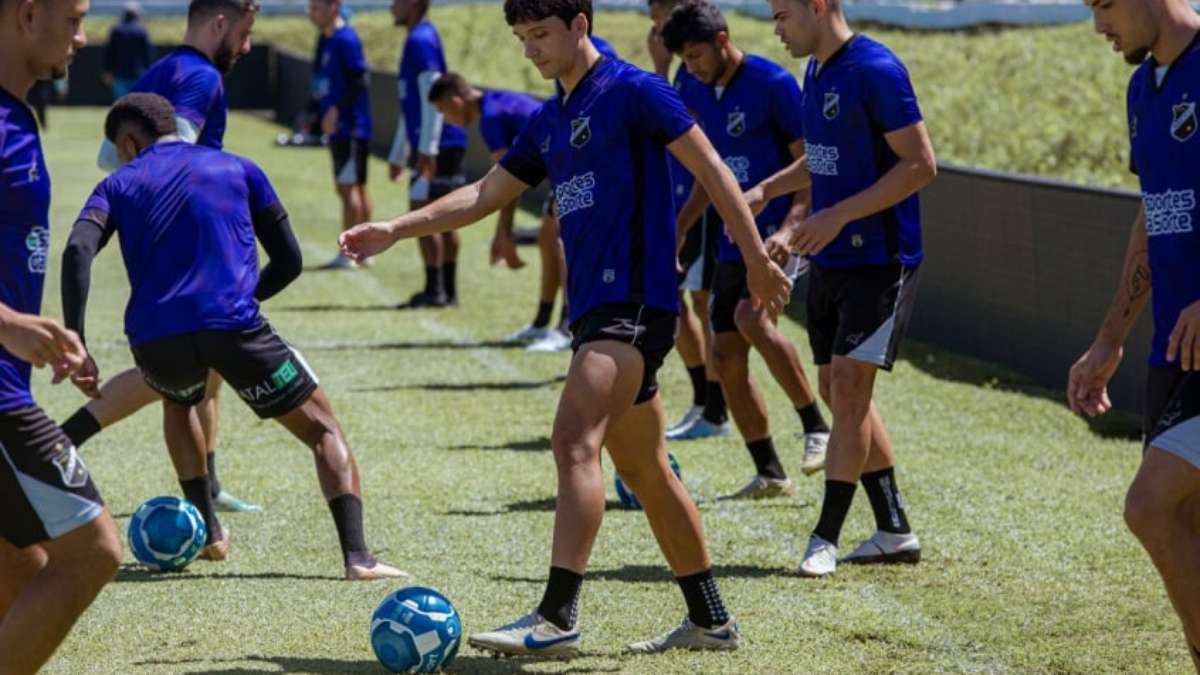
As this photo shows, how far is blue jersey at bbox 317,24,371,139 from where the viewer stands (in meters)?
18.8

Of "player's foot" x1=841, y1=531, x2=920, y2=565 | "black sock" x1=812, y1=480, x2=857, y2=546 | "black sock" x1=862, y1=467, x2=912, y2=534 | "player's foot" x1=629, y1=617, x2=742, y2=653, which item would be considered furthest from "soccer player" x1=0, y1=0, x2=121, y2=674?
"black sock" x1=862, y1=467, x2=912, y2=534

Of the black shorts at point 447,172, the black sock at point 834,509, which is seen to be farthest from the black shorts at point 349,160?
the black sock at point 834,509

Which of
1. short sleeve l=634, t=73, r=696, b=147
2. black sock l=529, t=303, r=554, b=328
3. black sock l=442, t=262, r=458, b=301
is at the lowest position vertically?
black sock l=442, t=262, r=458, b=301

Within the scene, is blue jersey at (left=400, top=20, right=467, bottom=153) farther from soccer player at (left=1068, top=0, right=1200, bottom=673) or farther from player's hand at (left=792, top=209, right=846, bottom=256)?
soccer player at (left=1068, top=0, right=1200, bottom=673)

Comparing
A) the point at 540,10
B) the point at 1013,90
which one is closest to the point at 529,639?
the point at 540,10

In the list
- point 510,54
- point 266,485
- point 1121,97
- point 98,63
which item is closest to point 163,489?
point 266,485

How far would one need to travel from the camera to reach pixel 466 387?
1340cm

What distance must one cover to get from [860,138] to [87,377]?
3445mm

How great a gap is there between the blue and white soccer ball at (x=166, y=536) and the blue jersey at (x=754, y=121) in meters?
3.15

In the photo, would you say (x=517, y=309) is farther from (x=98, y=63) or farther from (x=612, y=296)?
(x=98, y=63)

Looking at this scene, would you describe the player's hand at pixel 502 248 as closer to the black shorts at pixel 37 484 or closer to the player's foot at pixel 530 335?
the player's foot at pixel 530 335

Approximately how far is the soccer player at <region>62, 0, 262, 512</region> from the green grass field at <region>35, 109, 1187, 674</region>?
723 mm

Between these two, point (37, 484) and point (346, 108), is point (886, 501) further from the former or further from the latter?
point (346, 108)

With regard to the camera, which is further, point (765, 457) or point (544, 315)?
point (544, 315)
